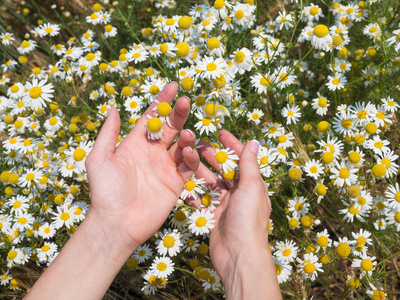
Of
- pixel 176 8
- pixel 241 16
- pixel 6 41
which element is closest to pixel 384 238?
pixel 241 16

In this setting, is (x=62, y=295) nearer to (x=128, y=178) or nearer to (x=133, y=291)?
(x=128, y=178)

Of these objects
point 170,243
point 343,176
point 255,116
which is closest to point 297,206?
point 343,176

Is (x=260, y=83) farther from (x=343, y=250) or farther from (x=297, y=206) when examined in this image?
(x=343, y=250)

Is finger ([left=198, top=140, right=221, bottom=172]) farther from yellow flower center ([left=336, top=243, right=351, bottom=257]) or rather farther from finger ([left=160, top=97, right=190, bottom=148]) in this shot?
yellow flower center ([left=336, top=243, right=351, bottom=257])

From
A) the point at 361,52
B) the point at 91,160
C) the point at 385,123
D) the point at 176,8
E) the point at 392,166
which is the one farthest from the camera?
the point at 176,8

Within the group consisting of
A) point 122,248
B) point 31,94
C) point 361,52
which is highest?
point 361,52

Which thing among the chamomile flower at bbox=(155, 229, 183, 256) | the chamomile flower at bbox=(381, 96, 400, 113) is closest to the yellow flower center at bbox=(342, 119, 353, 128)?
Answer: the chamomile flower at bbox=(381, 96, 400, 113)
